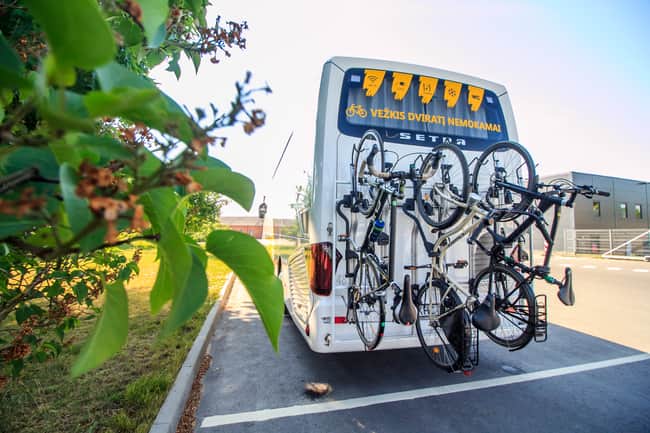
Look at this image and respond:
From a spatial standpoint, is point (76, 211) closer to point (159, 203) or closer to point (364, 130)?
point (159, 203)

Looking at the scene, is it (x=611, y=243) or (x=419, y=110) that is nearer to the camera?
(x=419, y=110)

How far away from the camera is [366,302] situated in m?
3.58

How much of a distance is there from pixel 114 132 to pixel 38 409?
8.02 feet

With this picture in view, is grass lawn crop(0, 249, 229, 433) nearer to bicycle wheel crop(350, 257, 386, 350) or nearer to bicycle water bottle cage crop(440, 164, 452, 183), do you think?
bicycle wheel crop(350, 257, 386, 350)

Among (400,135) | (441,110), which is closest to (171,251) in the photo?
(400,135)

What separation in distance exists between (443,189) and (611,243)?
2567 centimetres

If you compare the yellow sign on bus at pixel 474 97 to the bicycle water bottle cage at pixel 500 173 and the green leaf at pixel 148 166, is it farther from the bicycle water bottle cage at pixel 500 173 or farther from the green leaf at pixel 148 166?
the green leaf at pixel 148 166

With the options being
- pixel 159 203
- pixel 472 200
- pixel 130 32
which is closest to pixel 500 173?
pixel 472 200

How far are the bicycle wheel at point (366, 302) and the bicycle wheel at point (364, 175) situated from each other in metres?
0.61

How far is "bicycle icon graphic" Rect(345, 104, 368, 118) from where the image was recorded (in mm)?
3982

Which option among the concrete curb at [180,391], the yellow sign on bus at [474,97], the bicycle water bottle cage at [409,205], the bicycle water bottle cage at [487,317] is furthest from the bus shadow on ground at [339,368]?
the yellow sign on bus at [474,97]

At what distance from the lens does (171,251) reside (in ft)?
1.51

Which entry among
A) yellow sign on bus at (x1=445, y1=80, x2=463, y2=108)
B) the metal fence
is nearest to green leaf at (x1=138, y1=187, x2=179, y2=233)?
yellow sign on bus at (x1=445, y1=80, x2=463, y2=108)

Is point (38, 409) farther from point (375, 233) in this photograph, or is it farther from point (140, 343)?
point (375, 233)
